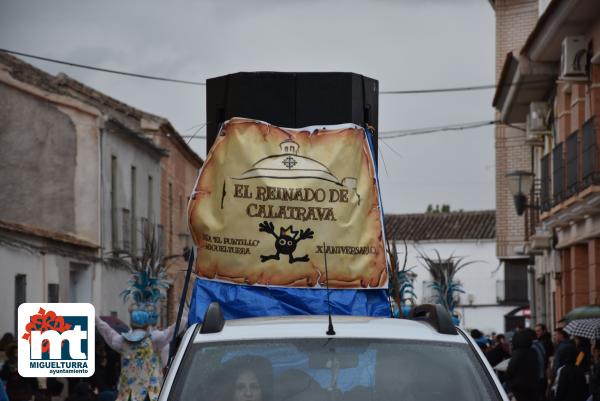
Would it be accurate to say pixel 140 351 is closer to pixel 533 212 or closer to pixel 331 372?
pixel 331 372

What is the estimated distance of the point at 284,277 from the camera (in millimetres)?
10008

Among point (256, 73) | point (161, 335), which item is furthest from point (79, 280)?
point (256, 73)

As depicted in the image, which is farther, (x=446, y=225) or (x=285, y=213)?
(x=446, y=225)

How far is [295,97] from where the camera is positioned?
1048 centimetres

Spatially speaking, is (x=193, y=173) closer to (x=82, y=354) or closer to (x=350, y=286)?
(x=82, y=354)

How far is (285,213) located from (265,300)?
2.09ft

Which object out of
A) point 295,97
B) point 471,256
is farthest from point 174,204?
point 295,97

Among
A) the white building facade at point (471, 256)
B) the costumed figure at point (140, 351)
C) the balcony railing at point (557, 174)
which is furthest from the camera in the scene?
the white building facade at point (471, 256)

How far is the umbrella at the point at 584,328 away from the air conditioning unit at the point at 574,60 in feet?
19.5

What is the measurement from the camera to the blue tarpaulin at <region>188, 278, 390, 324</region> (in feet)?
32.8

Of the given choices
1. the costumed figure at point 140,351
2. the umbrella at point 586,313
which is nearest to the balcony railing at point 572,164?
the umbrella at point 586,313

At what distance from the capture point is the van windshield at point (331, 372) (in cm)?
628

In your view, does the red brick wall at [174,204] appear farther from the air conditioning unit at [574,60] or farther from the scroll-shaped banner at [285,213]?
the scroll-shaped banner at [285,213]

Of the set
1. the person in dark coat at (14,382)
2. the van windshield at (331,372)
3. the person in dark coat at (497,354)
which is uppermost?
the van windshield at (331,372)
